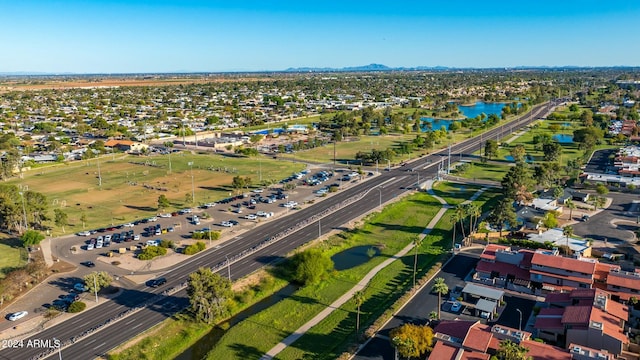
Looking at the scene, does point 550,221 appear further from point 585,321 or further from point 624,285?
point 585,321

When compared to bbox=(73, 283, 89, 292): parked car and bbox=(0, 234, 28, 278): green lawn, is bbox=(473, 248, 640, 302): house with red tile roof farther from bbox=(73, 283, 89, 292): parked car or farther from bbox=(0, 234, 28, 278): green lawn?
bbox=(0, 234, 28, 278): green lawn

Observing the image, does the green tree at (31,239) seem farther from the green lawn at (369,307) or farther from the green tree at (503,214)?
the green tree at (503,214)

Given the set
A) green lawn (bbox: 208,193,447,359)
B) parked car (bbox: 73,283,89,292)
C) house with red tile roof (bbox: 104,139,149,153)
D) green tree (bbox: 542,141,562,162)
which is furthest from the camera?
house with red tile roof (bbox: 104,139,149,153)

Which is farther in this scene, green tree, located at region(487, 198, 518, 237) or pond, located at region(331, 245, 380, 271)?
green tree, located at region(487, 198, 518, 237)

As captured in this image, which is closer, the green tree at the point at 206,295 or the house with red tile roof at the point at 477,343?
the house with red tile roof at the point at 477,343

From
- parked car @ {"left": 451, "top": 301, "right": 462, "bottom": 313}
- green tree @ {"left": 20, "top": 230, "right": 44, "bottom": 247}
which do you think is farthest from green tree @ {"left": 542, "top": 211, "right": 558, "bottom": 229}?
green tree @ {"left": 20, "top": 230, "right": 44, "bottom": 247}

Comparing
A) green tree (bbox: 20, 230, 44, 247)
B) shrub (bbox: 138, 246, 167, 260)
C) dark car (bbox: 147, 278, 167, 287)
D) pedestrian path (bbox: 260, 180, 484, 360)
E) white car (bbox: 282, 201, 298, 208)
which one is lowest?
pedestrian path (bbox: 260, 180, 484, 360)

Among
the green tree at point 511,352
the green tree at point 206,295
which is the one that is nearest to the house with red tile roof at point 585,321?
the green tree at point 511,352
